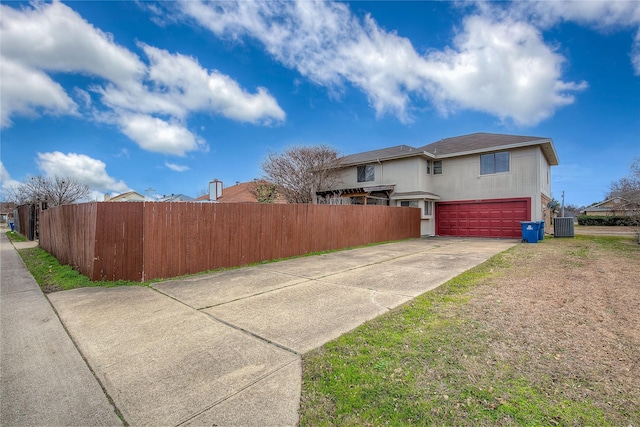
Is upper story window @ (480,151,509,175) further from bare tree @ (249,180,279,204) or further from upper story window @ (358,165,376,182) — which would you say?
bare tree @ (249,180,279,204)

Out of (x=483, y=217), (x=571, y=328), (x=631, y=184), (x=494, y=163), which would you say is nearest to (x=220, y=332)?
(x=571, y=328)

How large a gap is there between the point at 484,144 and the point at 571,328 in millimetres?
15841

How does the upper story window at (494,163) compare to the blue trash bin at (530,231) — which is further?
the upper story window at (494,163)

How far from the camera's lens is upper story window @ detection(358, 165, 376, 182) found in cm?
2006

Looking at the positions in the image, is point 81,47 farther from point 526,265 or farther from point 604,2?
point 604,2

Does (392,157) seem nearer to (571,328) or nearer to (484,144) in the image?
(484,144)

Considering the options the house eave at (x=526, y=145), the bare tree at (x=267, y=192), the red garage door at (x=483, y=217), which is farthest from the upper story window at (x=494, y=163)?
the bare tree at (x=267, y=192)

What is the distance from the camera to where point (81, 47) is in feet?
27.6

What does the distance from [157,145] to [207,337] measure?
1933 cm

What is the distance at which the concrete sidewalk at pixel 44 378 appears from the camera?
82.3 inches

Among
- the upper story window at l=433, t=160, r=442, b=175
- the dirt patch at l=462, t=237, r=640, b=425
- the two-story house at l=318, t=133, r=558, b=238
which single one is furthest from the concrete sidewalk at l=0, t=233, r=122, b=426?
the upper story window at l=433, t=160, r=442, b=175

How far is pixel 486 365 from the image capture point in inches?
103

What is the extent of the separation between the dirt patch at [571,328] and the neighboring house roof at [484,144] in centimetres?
1048

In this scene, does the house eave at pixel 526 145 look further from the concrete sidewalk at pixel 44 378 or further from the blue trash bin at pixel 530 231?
the concrete sidewalk at pixel 44 378
